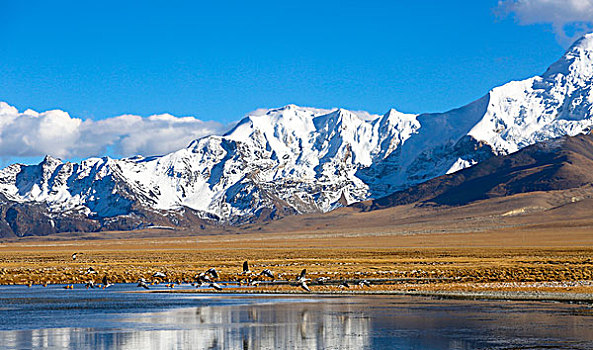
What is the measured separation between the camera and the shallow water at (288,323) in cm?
3184

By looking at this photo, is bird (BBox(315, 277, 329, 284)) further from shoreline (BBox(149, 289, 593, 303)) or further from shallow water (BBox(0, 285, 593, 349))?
shallow water (BBox(0, 285, 593, 349))

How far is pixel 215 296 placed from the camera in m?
52.8

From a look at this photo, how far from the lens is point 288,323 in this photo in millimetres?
38000

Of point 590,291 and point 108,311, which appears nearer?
point 108,311

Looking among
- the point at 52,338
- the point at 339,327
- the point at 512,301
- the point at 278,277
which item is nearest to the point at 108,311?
the point at 52,338

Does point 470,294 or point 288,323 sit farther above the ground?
point 470,294

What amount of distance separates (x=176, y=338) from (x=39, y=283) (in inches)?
1415

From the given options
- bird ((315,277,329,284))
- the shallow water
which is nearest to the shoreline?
the shallow water

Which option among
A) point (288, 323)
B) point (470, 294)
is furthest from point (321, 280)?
point (288, 323)

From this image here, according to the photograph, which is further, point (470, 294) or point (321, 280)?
point (321, 280)

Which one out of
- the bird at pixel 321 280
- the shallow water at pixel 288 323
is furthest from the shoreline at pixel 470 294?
the bird at pixel 321 280

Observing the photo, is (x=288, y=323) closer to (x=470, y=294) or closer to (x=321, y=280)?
(x=470, y=294)

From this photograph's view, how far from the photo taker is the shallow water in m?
31.8

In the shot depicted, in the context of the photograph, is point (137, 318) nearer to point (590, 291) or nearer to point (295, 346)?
point (295, 346)
